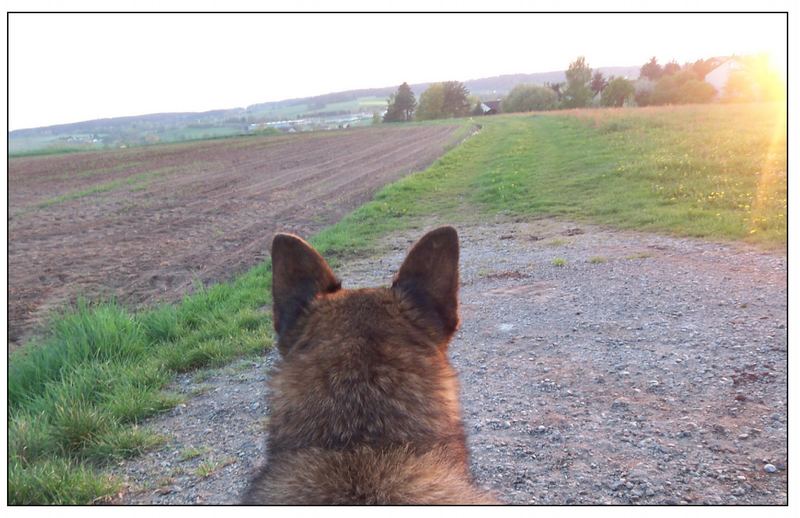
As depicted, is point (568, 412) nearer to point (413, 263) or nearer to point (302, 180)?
point (413, 263)

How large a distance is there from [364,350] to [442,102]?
52402 millimetres

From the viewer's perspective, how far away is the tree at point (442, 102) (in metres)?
49.6

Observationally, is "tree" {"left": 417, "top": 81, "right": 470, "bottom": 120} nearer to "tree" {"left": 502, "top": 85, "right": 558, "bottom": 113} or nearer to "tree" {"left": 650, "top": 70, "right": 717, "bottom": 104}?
"tree" {"left": 502, "top": 85, "right": 558, "bottom": 113}

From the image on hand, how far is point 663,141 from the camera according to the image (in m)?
22.1

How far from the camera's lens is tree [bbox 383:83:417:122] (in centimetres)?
4862

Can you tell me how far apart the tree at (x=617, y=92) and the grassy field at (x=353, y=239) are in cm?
2027

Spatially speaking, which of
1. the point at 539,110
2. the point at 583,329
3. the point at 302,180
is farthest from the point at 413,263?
the point at 539,110

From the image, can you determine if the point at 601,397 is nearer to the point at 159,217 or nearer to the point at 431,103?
the point at 159,217

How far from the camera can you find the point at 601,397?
4578 millimetres

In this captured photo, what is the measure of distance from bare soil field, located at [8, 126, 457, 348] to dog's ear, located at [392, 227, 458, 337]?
6440mm

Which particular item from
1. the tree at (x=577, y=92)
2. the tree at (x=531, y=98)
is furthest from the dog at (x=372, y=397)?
the tree at (x=531, y=98)

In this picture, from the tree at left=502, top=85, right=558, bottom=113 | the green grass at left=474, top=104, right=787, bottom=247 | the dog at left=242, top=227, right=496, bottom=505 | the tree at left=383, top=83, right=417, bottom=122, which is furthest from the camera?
the tree at left=502, top=85, right=558, bottom=113

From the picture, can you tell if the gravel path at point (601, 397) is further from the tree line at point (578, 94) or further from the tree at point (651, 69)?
the tree line at point (578, 94)

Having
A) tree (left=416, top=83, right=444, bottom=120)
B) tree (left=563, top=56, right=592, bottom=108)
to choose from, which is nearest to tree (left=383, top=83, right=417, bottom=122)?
tree (left=416, top=83, right=444, bottom=120)
